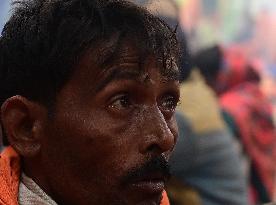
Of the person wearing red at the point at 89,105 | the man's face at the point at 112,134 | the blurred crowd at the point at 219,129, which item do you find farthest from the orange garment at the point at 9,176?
the blurred crowd at the point at 219,129

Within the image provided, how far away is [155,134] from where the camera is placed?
5.39 ft

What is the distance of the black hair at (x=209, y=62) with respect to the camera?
15.8 feet

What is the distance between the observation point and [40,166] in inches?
68.7

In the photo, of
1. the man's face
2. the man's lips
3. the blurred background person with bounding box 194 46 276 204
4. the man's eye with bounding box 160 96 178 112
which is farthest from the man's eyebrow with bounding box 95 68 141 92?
the blurred background person with bounding box 194 46 276 204

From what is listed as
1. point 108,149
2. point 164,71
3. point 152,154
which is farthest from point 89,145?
point 164,71

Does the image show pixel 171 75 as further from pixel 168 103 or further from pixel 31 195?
pixel 31 195

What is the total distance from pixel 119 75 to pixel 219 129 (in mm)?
1818

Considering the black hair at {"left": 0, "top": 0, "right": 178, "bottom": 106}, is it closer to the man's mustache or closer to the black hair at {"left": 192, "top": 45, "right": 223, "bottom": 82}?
the man's mustache

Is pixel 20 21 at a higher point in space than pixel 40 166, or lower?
higher

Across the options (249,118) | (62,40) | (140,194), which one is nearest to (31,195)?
(140,194)

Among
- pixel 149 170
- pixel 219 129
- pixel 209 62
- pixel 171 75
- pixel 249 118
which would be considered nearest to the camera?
pixel 149 170

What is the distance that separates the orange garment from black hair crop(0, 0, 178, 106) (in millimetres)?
149

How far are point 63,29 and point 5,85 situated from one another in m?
0.23

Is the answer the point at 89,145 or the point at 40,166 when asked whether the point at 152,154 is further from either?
the point at 40,166
